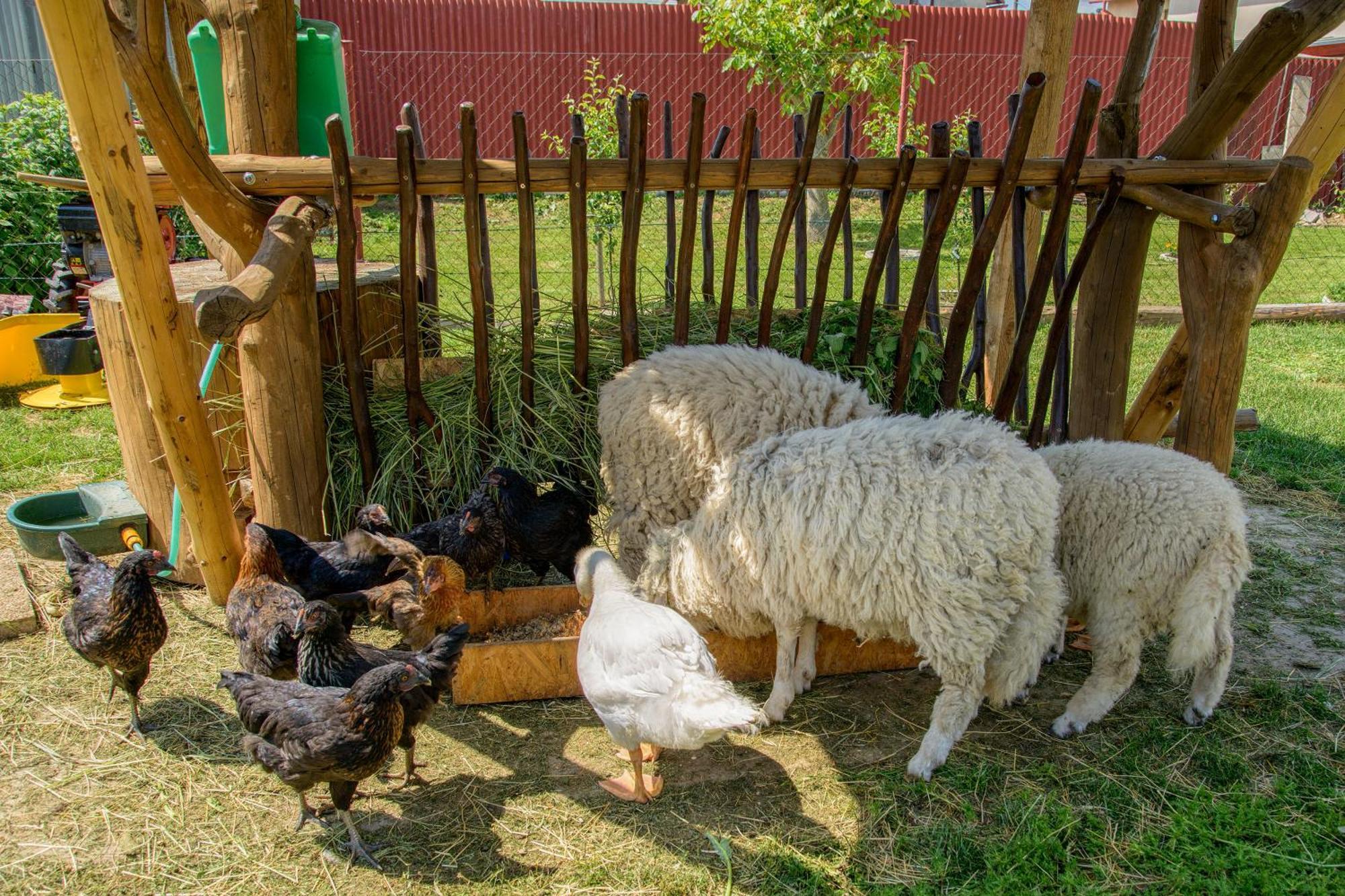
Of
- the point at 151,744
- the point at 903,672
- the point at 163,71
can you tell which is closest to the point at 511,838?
the point at 151,744

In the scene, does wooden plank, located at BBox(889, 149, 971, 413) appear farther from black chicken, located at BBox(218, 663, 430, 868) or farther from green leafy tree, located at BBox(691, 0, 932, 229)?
green leafy tree, located at BBox(691, 0, 932, 229)

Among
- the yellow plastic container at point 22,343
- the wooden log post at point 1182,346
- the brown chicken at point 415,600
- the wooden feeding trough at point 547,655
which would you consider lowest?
the wooden feeding trough at point 547,655

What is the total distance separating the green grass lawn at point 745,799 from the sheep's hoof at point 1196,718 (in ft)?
0.11

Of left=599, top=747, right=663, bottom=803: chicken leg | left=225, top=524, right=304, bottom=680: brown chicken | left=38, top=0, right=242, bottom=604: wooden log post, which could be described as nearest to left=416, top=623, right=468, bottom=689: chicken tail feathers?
left=225, top=524, right=304, bottom=680: brown chicken

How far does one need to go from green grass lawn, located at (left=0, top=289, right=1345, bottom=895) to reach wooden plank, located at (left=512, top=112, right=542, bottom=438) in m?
1.63

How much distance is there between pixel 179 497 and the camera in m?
3.89

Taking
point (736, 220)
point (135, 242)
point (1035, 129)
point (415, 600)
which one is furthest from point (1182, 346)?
point (135, 242)

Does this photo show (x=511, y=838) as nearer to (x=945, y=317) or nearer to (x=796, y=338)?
(x=796, y=338)

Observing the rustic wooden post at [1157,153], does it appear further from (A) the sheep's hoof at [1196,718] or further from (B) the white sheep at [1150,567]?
(A) the sheep's hoof at [1196,718]

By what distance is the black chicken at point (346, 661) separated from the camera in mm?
3348

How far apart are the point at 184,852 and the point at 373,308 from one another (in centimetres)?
286

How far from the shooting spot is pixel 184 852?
10.4 ft

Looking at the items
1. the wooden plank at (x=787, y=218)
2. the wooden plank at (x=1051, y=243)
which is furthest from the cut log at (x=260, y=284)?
the wooden plank at (x=1051, y=243)

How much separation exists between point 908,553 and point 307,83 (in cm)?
340
